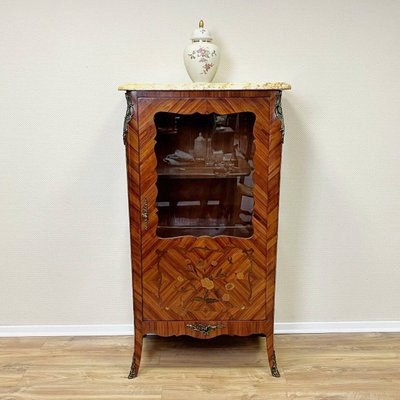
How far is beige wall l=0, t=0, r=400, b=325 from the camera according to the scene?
7.04 feet

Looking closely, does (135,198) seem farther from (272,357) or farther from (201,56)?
(272,357)

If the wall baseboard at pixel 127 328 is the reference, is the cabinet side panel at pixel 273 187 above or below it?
above

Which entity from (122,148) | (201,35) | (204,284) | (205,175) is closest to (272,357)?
(204,284)

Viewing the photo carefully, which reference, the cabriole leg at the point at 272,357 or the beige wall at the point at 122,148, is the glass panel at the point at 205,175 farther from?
the cabriole leg at the point at 272,357

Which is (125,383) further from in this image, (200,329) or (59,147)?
(59,147)

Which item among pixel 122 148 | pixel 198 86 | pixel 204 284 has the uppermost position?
pixel 198 86

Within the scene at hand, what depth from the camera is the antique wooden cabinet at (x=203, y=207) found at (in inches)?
72.4

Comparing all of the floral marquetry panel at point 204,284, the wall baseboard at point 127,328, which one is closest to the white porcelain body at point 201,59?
the floral marquetry panel at point 204,284

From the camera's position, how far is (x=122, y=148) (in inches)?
88.7

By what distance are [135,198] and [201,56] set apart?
2.24 ft

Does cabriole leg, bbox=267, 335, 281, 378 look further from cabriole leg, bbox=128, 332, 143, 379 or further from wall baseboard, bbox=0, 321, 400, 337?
cabriole leg, bbox=128, 332, 143, 379

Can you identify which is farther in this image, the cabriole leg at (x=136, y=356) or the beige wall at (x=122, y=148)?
the beige wall at (x=122, y=148)

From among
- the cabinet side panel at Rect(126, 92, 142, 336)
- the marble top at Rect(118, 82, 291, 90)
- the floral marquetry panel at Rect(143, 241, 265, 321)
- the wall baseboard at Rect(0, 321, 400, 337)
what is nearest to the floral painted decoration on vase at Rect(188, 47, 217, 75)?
the marble top at Rect(118, 82, 291, 90)

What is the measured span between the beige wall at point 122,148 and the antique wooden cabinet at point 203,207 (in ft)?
1.30
